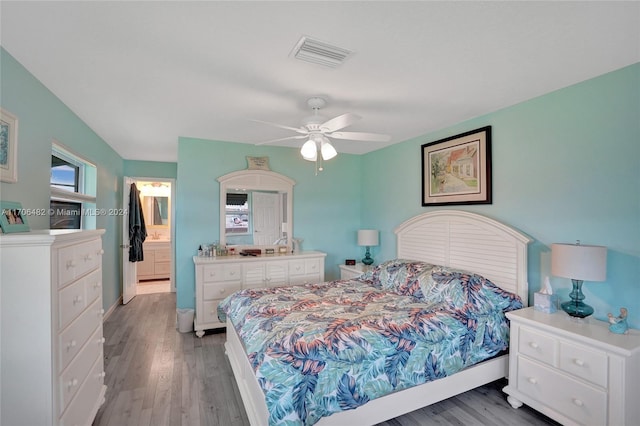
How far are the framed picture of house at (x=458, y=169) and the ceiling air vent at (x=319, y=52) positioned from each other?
1875 mm

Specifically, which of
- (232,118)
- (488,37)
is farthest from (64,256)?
(488,37)

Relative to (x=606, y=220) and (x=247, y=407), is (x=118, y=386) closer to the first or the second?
(x=247, y=407)

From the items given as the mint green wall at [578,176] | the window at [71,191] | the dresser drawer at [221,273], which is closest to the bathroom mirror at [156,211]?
the window at [71,191]

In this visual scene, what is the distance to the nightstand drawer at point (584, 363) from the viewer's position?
1.87 m

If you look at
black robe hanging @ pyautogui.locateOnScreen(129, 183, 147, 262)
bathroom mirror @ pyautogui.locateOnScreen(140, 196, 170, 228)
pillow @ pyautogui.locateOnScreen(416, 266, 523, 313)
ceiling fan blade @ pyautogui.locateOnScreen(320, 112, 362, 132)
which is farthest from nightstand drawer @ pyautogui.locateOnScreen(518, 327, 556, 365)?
bathroom mirror @ pyautogui.locateOnScreen(140, 196, 170, 228)

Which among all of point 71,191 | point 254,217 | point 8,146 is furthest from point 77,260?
point 254,217

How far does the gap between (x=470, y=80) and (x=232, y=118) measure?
2.21 meters

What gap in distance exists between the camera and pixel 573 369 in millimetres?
2006

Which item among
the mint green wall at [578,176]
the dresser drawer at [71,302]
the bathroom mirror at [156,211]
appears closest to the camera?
the dresser drawer at [71,302]

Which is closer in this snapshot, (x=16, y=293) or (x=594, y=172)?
(x=16, y=293)

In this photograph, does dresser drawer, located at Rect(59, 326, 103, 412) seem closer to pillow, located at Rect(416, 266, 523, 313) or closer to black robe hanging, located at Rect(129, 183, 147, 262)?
pillow, located at Rect(416, 266, 523, 313)

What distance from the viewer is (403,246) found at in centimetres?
400

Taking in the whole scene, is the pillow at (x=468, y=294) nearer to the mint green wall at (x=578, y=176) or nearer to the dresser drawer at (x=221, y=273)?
the mint green wall at (x=578, y=176)

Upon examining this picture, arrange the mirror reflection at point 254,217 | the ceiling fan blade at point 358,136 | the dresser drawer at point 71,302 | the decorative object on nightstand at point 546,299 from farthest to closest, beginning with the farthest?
the mirror reflection at point 254,217
the ceiling fan blade at point 358,136
the decorative object on nightstand at point 546,299
the dresser drawer at point 71,302
